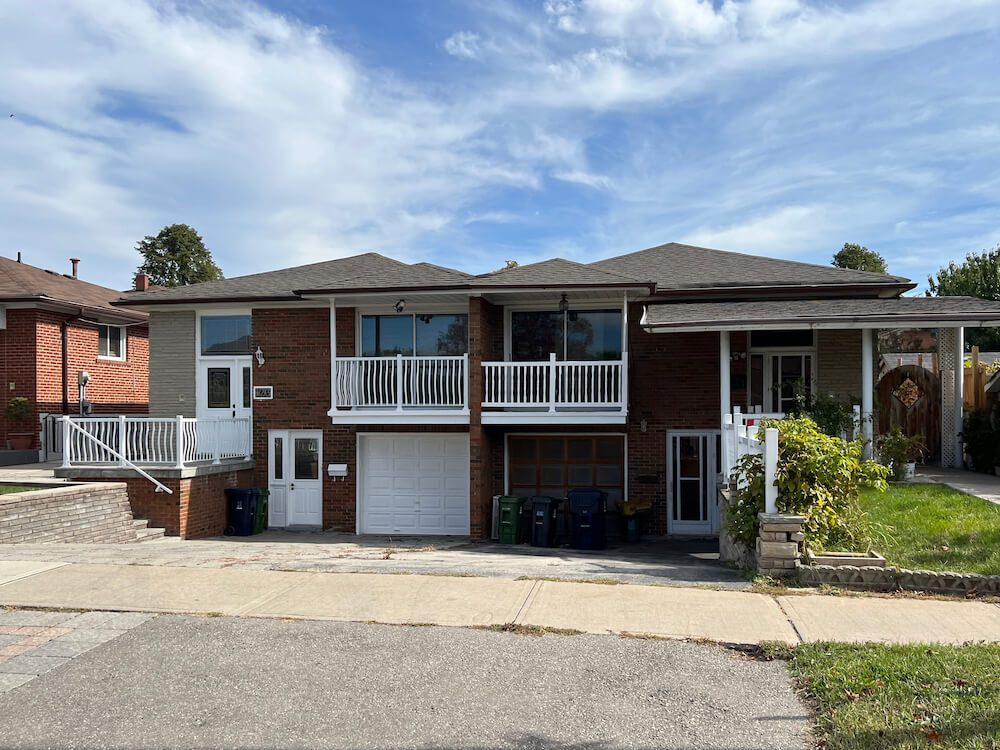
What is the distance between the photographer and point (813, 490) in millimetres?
8727

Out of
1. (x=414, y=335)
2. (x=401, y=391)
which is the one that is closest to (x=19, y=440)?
(x=414, y=335)

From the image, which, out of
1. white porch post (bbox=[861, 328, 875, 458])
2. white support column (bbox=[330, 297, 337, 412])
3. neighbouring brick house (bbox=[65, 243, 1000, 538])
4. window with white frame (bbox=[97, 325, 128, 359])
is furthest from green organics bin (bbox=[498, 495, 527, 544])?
window with white frame (bbox=[97, 325, 128, 359])

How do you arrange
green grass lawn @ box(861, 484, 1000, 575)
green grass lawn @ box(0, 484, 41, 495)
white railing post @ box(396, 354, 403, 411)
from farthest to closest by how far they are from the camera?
1. white railing post @ box(396, 354, 403, 411)
2. green grass lawn @ box(0, 484, 41, 495)
3. green grass lawn @ box(861, 484, 1000, 575)

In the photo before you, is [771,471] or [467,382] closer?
[771,471]

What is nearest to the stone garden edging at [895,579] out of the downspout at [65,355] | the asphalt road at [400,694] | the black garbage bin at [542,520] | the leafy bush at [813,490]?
the leafy bush at [813,490]

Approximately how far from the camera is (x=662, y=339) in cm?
1616

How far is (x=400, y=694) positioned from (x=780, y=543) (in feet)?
15.5

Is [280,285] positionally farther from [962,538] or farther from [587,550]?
[962,538]

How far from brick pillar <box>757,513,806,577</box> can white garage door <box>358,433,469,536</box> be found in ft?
28.4

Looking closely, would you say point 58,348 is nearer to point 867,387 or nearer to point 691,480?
point 691,480

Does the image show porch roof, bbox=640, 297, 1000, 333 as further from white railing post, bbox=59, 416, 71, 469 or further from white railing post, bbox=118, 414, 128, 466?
white railing post, bbox=59, 416, 71, 469

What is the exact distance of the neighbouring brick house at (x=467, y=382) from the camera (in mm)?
15227

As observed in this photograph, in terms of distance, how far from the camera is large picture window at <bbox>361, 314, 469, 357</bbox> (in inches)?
657

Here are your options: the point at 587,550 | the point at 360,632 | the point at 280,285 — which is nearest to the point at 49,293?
the point at 280,285
